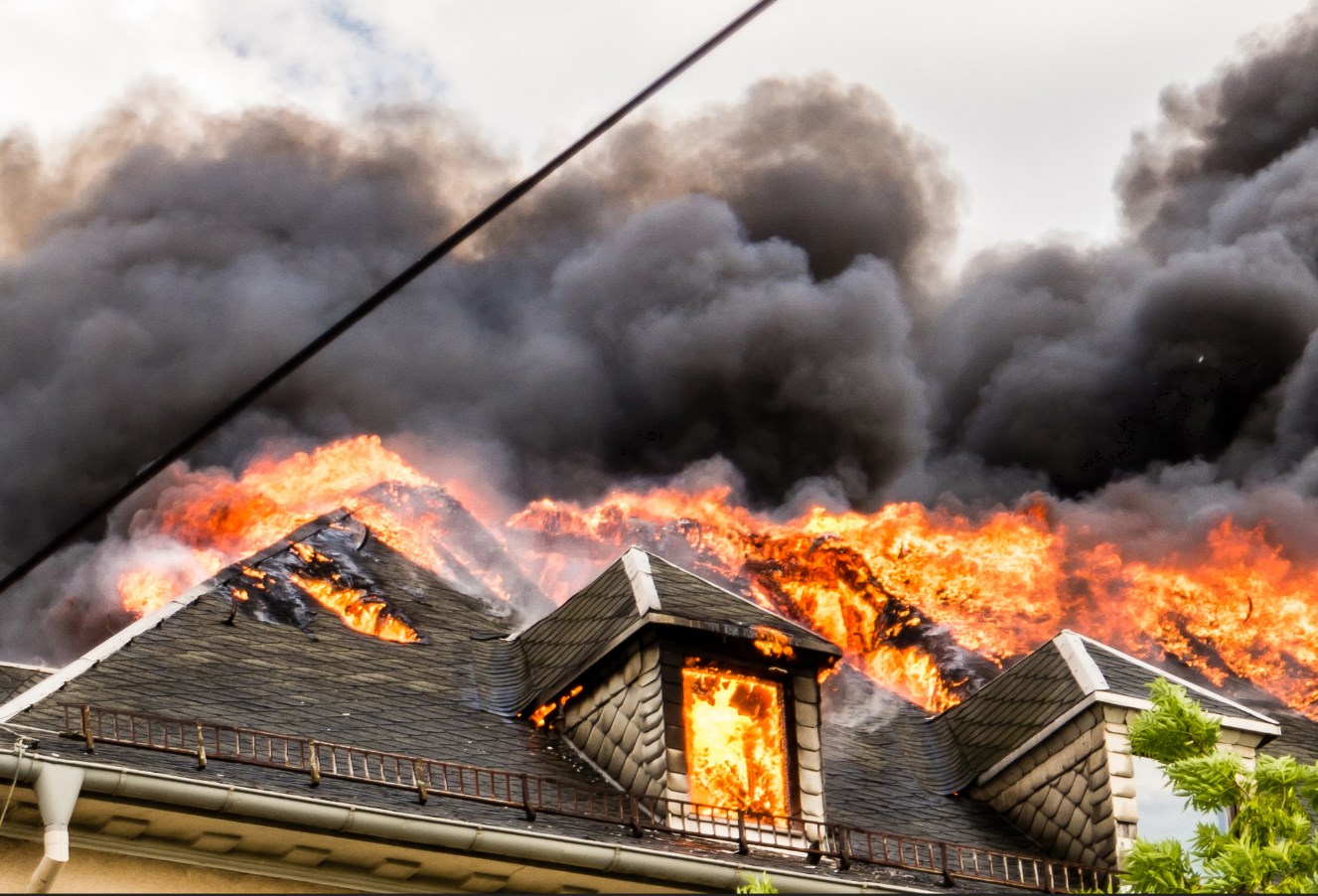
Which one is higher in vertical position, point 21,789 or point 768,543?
point 768,543

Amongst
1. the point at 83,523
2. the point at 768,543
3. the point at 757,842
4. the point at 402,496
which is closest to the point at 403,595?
the point at 402,496

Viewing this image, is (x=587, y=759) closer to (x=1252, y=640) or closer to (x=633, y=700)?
(x=633, y=700)

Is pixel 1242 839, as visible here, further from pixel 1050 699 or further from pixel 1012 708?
pixel 1012 708

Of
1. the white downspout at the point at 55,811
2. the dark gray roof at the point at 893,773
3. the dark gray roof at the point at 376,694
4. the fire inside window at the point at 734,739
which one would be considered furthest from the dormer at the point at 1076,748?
the white downspout at the point at 55,811

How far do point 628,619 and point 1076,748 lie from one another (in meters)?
4.48

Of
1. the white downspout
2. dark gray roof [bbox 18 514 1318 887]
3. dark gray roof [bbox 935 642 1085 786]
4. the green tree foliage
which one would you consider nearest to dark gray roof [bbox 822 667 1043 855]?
dark gray roof [bbox 18 514 1318 887]

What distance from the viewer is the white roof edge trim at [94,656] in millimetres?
14379

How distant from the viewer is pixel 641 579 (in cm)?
1759

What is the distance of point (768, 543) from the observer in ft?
87.7

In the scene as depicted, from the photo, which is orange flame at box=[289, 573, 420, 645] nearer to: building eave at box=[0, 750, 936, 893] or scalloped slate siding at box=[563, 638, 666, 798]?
scalloped slate siding at box=[563, 638, 666, 798]

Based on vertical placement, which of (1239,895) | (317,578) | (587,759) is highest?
(317,578)

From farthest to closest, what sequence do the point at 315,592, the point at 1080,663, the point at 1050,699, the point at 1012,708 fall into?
the point at 1012,708, the point at 1050,699, the point at 1080,663, the point at 315,592

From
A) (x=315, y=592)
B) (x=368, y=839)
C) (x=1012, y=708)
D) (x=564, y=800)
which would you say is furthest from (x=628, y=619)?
(x=1012, y=708)

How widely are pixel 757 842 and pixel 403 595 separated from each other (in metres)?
5.11
